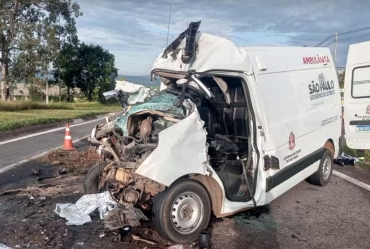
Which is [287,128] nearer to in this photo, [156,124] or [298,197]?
[298,197]

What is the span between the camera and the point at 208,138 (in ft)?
17.0

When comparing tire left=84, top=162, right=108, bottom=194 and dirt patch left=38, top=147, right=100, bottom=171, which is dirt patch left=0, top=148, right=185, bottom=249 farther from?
dirt patch left=38, top=147, right=100, bottom=171

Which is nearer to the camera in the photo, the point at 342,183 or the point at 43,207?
the point at 43,207

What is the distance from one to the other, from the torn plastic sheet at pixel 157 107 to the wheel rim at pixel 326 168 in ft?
11.0

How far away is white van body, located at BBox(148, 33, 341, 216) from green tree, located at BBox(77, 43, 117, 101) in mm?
38467

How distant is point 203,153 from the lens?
173 inches

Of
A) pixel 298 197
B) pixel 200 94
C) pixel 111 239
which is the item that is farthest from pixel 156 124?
pixel 298 197

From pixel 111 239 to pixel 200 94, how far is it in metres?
2.05

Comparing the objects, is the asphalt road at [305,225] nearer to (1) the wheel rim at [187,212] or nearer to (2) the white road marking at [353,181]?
(1) the wheel rim at [187,212]

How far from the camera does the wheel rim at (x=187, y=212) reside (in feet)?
14.2

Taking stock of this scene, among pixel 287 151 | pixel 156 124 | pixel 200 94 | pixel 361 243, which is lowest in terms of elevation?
pixel 361 243

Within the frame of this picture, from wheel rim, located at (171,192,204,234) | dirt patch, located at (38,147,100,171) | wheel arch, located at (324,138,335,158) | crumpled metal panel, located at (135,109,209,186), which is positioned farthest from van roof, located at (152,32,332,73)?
dirt patch, located at (38,147,100,171)

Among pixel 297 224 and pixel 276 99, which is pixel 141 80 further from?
pixel 297 224

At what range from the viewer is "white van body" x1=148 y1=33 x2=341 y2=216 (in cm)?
478
